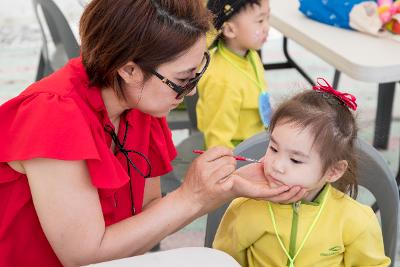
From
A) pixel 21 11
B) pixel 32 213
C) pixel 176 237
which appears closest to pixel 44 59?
pixel 176 237

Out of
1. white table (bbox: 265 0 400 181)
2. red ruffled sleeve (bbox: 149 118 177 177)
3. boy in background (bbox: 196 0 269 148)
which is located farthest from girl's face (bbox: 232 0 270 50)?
red ruffled sleeve (bbox: 149 118 177 177)

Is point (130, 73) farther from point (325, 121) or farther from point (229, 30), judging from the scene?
point (229, 30)

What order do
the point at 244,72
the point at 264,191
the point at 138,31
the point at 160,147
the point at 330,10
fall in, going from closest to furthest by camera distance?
the point at 138,31 → the point at 264,191 → the point at 160,147 → the point at 244,72 → the point at 330,10

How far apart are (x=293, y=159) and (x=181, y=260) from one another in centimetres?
37

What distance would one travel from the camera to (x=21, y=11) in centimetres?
512

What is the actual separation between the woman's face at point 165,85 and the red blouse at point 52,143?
0.08 m

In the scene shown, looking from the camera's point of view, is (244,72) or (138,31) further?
(244,72)

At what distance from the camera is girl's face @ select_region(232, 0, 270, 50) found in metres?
2.01

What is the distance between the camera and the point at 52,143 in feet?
3.45

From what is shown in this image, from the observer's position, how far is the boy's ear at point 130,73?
113 cm

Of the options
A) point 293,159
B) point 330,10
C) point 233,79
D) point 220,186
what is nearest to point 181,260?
point 220,186

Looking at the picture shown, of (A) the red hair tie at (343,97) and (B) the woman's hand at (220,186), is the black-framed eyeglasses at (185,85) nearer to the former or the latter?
(B) the woman's hand at (220,186)

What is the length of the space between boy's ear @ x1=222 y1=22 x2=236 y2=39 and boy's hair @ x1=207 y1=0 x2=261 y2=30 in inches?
0.9

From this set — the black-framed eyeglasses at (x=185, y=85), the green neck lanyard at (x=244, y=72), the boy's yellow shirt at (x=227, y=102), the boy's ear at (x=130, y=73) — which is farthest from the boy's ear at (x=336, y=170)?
the green neck lanyard at (x=244, y=72)
